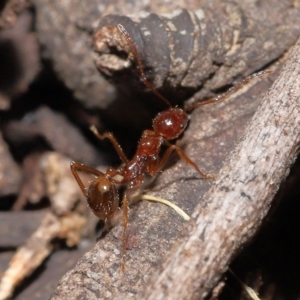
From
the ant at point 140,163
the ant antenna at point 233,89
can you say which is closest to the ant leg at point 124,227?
the ant at point 140,163

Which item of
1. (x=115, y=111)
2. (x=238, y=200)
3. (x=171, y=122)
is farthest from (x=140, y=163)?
(x=238, y=200)

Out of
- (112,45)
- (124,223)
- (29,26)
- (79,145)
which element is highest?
(112,45)

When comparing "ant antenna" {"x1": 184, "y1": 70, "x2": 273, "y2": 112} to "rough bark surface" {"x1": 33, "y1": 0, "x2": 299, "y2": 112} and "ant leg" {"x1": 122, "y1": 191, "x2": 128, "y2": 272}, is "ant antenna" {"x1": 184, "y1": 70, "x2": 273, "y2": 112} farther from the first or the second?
"ant leg" {"x1": 122, "y1": 191, "x2": 128, "y2": 272}

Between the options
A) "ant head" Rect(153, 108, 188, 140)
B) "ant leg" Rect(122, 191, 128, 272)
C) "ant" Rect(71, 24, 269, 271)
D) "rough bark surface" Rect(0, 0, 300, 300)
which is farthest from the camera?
"ant head" Rect(153, 108, 188, 140)

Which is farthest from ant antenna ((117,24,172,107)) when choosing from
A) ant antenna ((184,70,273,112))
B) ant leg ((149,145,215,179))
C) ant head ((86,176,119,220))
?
ant head ((86,176,119,220))

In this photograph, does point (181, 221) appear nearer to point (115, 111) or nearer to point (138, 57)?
point (138, 57)

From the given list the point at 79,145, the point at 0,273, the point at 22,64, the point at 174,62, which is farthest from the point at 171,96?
the point at 0,273

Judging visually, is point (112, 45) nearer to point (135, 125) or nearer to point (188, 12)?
point (188, 12)
